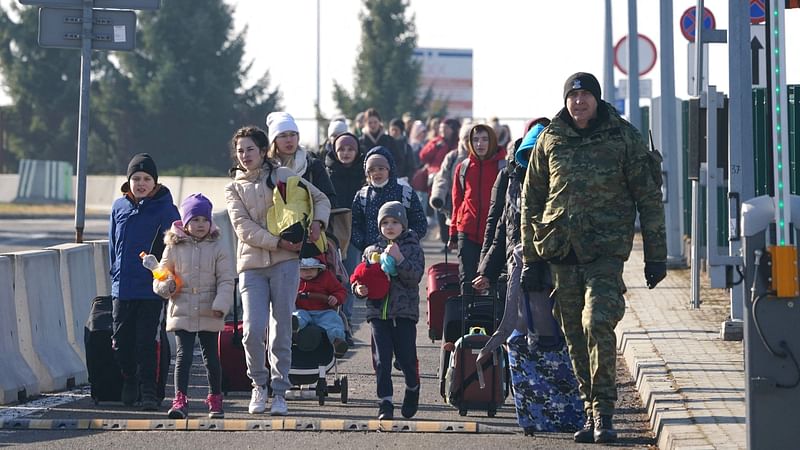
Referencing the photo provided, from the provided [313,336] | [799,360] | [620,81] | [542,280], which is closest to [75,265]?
[313,336]

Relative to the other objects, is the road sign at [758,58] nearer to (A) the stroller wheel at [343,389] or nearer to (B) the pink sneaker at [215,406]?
(A) the stroller wheel at [343,389]

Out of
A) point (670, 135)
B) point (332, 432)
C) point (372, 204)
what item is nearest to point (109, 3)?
point (372, 204)

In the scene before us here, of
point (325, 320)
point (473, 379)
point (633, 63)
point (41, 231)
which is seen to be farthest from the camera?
point (41, 231)

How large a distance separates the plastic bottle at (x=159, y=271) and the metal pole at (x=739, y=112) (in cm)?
349

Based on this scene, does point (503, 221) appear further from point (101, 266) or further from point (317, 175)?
point (101, 266)

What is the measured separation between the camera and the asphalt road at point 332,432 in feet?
31.9

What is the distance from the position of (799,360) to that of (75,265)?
22.1 ft

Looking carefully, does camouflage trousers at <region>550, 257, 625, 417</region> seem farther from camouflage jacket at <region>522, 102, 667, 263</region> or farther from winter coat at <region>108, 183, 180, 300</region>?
winter coat at <region>108, 183, 180, 300</region>

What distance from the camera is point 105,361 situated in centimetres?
1162

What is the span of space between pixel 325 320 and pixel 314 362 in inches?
11.8

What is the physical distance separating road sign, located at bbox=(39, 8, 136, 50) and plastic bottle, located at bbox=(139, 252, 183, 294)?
381 centimetres

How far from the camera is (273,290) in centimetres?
1126

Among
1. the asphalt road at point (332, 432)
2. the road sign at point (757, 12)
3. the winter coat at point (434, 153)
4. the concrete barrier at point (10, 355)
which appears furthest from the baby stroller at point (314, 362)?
the winter coat at point (434, 153)

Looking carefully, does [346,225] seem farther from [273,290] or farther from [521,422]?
[521,422]
